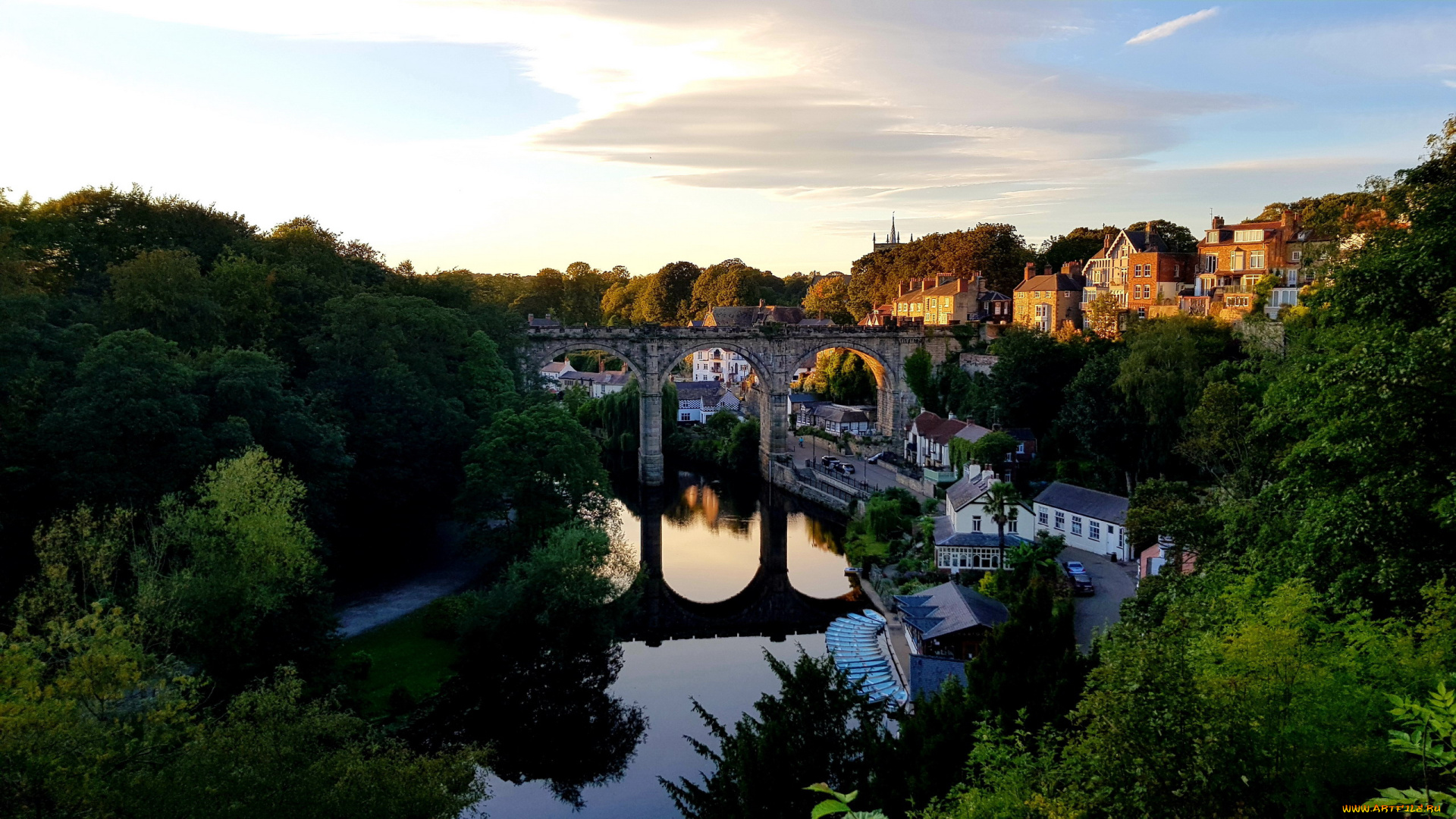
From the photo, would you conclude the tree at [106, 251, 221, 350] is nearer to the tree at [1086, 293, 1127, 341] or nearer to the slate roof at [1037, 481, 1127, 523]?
the slate roof at [1037, 481, 1127, 523]

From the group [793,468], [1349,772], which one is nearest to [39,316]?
[1349,772]

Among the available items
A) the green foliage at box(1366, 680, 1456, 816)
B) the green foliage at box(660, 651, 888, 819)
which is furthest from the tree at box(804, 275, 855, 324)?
the green foliage at box(1366, 680, 1456, 816)

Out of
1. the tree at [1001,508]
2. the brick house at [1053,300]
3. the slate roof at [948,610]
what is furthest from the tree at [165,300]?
the brick house at [1053,300]

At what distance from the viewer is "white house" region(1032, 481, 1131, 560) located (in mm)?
29797

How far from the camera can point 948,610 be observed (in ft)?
74.5

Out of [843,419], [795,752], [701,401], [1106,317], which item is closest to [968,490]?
[1106,317]

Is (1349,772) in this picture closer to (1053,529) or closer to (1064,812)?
(1064,812)

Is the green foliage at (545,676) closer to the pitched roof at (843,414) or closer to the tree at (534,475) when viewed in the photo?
the tree at (534,475)

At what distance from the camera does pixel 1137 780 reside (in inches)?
272

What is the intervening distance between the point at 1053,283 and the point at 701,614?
31.3m

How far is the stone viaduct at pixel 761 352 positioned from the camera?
49.1m

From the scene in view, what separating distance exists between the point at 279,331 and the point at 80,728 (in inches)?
931

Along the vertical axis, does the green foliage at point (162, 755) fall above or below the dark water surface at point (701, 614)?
above

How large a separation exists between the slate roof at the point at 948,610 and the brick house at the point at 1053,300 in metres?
30.5
